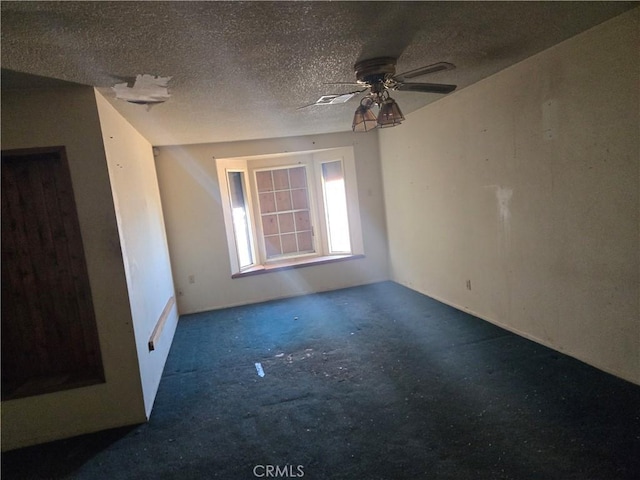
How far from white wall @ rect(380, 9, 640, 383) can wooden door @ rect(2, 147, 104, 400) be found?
10.4ft

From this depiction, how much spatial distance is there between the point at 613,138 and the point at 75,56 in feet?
9.67

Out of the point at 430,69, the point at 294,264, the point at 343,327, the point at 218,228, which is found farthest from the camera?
A: the point at 294,264

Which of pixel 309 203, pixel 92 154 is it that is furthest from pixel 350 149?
pixel 92 154

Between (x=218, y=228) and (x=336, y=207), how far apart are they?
5.66 ft

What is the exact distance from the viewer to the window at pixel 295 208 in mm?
5398

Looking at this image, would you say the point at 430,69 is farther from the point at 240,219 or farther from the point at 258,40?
the point at 240,219

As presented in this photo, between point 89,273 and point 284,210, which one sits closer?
point 89,273

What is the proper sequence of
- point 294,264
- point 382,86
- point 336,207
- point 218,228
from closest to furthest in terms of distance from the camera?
point 382,86 → point 218,228 → point 294,264 → point 336,207

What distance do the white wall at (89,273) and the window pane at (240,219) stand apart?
2.71 metres

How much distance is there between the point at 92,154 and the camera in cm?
243

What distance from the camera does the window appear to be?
213 inches

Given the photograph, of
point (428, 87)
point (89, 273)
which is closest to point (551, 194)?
point (428, 87)

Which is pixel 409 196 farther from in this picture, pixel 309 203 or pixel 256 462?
pixel 256 462

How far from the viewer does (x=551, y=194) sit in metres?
2.71
